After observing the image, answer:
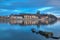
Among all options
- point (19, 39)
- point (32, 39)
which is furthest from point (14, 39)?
point (32, 39)

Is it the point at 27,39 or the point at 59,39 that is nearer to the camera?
the point at 59,39

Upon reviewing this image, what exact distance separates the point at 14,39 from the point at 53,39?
2960 mm

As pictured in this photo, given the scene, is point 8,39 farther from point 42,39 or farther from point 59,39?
point 59,39

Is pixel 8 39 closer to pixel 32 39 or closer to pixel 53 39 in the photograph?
pixel 32 39

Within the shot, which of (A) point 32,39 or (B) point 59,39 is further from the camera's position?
(A) point 32,39

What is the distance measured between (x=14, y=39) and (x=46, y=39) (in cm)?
244

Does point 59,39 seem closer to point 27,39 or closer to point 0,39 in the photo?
point 27,39

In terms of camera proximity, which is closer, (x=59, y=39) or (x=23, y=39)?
(x=59, y=39)

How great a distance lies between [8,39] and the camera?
13.6m

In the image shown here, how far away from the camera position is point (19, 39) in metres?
13.5

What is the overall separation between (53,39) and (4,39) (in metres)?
3.57

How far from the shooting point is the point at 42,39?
13250 millimetres

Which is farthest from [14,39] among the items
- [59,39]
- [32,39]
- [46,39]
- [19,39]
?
[59,39]

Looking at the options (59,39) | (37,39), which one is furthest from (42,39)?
(59,39)
